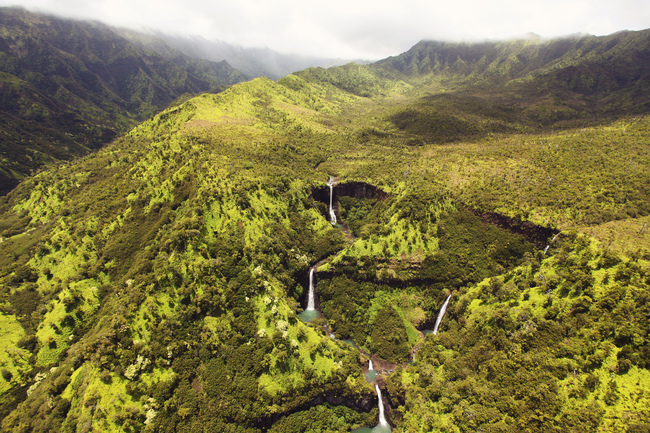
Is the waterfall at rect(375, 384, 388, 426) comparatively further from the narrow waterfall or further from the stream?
the narrow waterfall

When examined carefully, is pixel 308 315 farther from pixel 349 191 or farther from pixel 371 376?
pixel 349 191

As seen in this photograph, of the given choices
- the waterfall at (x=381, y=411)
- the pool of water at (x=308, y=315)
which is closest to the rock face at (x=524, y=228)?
the waterfall at (x=381, y=411)

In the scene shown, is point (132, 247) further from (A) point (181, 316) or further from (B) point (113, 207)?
(A) point (181, 316)

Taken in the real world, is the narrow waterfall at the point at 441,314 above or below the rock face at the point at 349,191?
below

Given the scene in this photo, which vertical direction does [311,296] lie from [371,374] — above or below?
above

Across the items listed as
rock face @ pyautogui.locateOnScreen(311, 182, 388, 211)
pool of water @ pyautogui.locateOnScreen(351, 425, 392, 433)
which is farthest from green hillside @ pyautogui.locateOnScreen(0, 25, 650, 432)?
pool of water @ pyautogui.locateOnScreen(351, 425, 392, 433)

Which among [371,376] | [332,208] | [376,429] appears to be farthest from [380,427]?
[332,208]

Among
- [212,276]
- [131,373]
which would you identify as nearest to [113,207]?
[212,276]

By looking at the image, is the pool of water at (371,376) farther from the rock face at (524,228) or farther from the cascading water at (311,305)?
the rock face at (524,228)
